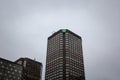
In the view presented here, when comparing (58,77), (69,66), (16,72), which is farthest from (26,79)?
(16,72)

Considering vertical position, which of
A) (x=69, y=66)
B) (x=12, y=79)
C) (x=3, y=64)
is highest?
(x=69, y=66)

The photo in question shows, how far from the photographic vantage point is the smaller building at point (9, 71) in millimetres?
126438

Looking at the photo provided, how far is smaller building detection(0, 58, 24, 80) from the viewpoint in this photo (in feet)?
415

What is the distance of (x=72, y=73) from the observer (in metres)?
194

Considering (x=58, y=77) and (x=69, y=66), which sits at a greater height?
(x=69, y=66)

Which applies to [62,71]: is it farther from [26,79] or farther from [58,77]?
[26,79]

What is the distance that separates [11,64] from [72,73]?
80.6 metres

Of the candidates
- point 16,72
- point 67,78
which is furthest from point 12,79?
point 67,78

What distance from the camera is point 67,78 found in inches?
7259

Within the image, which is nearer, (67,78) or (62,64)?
(67,78)

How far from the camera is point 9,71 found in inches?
5094

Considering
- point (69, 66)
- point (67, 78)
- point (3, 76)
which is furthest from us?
point (69, 66)

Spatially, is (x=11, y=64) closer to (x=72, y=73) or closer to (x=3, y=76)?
(x=3, y=76)

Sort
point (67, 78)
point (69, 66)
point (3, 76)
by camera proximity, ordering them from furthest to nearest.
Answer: point (69, 66) < point (67, 78) < point (3, 76)
